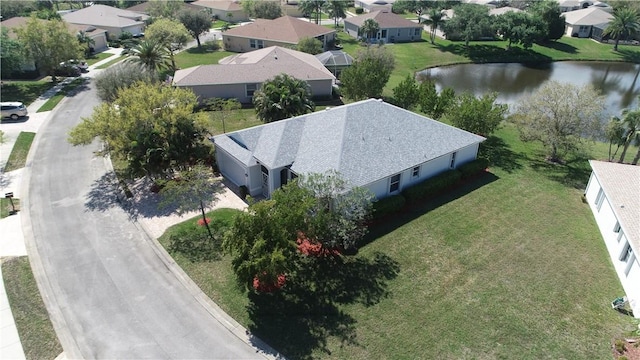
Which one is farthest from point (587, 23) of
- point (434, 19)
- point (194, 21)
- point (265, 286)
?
point (265, 286)

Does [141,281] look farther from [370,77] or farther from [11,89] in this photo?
[11,89]

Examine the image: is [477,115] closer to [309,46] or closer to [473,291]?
[473,291]

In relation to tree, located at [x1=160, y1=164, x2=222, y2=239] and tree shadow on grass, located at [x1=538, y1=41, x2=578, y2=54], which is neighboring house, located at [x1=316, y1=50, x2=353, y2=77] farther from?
tree shadow on grass, located at [x1=538, y1=41, x2=578, y2=54]

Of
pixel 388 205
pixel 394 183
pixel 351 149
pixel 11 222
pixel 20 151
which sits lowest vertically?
pixel 11 222

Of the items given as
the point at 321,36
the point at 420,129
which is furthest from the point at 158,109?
the point at 321,36

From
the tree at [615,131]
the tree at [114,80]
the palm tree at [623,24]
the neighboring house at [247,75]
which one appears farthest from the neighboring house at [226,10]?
the tree at [615,131]

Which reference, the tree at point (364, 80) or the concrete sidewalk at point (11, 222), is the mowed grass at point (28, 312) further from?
the tree at point (364, 80)
